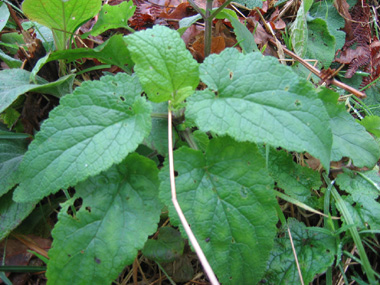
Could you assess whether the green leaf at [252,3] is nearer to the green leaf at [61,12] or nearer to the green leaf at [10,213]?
the green leaf at [61,12]

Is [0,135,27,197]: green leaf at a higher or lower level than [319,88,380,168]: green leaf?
lower

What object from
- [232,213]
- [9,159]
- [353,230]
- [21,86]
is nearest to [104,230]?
[232,213]

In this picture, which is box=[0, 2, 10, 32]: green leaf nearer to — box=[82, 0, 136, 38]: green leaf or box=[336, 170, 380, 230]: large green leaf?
box=[82, 0, 136, 38]: green leaf

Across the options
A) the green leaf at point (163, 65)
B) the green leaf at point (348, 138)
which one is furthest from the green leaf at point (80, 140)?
the green leaf at point (348, 138)

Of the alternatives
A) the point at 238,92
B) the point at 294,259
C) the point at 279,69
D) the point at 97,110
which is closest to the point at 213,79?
the point at 238,92

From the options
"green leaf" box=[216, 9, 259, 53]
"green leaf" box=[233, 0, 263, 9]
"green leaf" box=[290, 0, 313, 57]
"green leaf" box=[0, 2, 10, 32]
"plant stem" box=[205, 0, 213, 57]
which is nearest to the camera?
"plant stem" box=[205, 0, 213, 57]

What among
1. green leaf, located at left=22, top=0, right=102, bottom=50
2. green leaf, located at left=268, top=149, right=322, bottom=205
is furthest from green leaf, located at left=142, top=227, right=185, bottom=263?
green leaf, located at left=22, top=0, right=102, bottom=50

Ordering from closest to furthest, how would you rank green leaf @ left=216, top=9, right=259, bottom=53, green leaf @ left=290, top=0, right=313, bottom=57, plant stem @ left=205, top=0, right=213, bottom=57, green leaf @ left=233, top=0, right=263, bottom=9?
plant stem @ left=205, top=0, right=213, bottom=57, green leaf @ left=216, top=9, right=259, bottom=53, green leaf @ left=290, top=0, right=313, bottom=57, green leaf @ left=233, top=0, right=263, bottom=9
